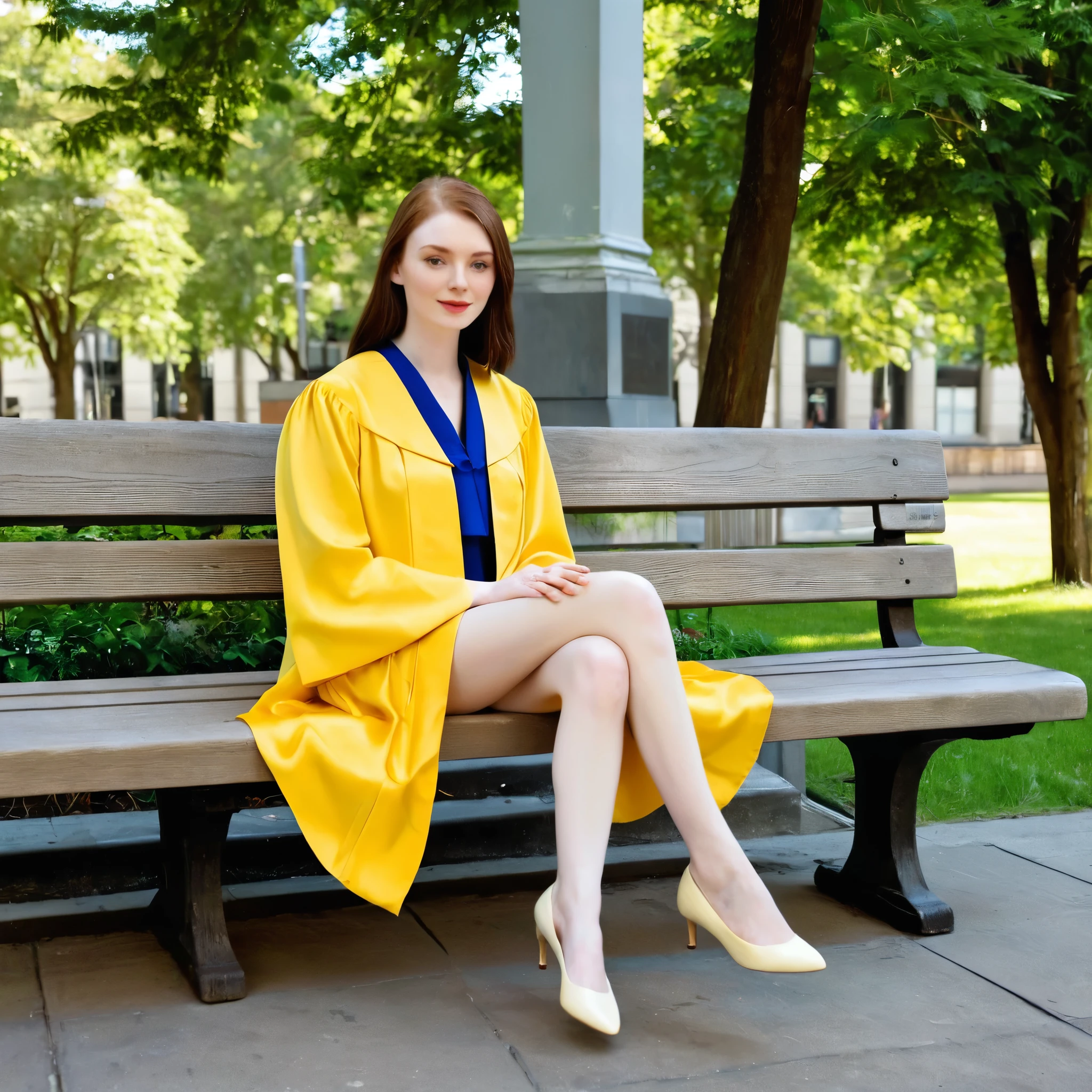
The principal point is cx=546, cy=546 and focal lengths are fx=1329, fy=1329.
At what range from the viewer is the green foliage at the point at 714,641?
459 cm

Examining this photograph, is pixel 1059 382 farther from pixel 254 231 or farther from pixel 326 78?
pixel 254 231

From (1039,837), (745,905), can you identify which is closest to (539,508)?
(745,905)

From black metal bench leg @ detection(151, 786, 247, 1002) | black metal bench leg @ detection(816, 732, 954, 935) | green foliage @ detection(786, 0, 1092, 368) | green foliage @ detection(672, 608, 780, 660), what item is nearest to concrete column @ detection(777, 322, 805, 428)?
green foliage @ detection(786, 0, 1092, 368)

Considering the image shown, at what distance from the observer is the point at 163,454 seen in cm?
323

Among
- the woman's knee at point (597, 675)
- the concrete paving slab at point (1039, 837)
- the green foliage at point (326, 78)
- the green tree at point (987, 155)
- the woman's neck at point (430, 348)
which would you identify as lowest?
the concrete paving slab at point (1039, 837)

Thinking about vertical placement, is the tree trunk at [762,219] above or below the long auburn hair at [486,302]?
above

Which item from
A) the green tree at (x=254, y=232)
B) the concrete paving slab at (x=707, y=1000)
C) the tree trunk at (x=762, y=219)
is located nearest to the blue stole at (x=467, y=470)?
the concrete paving slab at (x=707, y=1000)

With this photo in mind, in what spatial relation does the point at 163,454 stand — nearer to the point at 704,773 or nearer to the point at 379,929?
the point at 379,929

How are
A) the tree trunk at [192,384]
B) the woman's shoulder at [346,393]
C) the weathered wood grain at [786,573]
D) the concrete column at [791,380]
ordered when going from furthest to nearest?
the concrete column at [791,380], the tree trunk at [192,384], the weathered wood grain at [786,573], the woman's shoulder at [346,393]

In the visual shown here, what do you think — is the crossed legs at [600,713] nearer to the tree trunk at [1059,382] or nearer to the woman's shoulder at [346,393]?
the woman's shoulder at [346,393]

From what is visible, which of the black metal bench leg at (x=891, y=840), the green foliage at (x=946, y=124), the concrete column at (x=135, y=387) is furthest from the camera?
the concrete column at (x=135, y=387)

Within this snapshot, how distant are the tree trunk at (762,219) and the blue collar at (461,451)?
132 inches

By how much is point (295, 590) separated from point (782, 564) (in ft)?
4.87

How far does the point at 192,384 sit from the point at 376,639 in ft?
97.4
